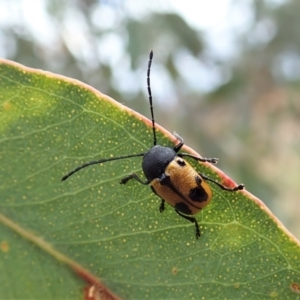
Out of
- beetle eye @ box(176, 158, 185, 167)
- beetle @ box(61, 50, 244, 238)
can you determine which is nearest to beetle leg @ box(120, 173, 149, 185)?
beetle @ box(61, 50, 244, 238)

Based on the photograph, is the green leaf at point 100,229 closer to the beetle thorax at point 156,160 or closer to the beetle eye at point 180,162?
the beetle thorax at point 156,160

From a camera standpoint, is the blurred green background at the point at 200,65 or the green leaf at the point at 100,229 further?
the blurred green background at the point at 200,65

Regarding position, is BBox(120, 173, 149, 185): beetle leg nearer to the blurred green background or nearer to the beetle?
the beetle

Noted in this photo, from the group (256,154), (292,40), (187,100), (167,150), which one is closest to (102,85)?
(187,100)

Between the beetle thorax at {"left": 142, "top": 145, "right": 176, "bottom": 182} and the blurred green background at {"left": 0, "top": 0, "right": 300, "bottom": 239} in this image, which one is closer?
the beetle thorax at {"left": 142, "top": 145, "right": 176, "bottom": 182}

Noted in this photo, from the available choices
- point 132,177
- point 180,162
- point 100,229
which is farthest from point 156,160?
point 100,229

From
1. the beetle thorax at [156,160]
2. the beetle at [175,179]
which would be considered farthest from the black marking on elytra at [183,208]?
the beetle thorax at [156,160]

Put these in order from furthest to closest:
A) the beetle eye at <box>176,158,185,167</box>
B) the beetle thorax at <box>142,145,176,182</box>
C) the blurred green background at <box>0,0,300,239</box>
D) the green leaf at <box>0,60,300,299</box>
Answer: the blurred green background at <box>0,0,300,239</box> → the beetle eye at <box>176,158,185,167</box> → the beetle thorax at <box>142,145,176,182</box> → the green leaf at <box>0,60,300,299</box>
